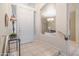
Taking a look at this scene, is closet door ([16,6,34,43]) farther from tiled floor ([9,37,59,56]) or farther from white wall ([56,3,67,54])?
white wall ([56,3,67,54])

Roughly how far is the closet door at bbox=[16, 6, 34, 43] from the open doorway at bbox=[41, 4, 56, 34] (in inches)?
7.3

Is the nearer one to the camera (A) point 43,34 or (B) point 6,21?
(B) point 6,21

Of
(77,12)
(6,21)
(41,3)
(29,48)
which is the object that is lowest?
(29,48)

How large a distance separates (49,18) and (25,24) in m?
0.38

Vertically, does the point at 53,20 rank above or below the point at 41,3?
below

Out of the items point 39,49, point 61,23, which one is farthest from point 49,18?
point 39,49

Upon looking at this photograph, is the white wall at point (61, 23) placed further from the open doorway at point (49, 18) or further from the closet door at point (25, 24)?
the closet door at point (25, 24)

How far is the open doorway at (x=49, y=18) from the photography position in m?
1.59

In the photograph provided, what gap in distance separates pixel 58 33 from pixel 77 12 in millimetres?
417

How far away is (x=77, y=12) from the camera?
5.11 ft

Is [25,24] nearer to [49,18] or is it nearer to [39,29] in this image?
[39,29]

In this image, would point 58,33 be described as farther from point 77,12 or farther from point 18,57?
point 18,57

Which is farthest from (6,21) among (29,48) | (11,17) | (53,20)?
(53,20)

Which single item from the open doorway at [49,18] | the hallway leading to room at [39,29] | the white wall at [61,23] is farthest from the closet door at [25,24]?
the white wall at [61,23]
